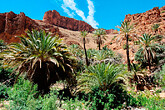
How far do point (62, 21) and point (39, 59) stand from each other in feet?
406

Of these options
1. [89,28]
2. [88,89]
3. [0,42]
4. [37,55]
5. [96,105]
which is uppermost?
[89,28]

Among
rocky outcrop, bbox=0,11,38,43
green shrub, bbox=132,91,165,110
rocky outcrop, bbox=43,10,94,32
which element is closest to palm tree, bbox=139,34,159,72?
green shrub, bbox=132,91,165,110

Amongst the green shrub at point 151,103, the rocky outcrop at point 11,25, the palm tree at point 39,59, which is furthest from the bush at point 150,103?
the rocky outcrop at point 11,25

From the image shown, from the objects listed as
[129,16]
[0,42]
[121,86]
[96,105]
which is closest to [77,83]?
[96,105]

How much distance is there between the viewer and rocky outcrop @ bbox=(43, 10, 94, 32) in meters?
115

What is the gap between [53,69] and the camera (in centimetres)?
720

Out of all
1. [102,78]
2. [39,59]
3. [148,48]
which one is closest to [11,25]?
[39,59]

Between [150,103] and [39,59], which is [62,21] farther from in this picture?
[150,103]

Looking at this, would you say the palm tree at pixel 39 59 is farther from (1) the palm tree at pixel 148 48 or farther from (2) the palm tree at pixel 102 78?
(1) the palm tree at pixel 148 48

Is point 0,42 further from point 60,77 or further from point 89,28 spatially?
point 89,28

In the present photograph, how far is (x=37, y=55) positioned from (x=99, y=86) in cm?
428

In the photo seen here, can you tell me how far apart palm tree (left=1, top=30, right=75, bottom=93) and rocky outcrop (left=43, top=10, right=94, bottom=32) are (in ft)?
378

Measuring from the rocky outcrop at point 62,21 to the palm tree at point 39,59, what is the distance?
378 feet

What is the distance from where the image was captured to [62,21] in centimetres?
12188
